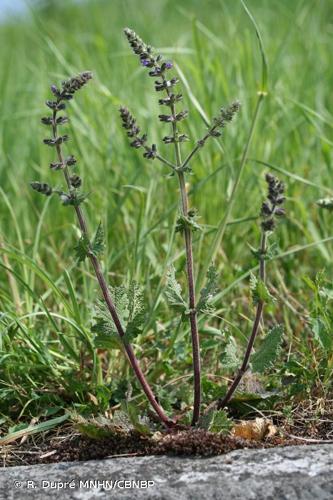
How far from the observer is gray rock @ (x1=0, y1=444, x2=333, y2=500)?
5.46 feet

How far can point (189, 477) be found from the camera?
5.68 feet

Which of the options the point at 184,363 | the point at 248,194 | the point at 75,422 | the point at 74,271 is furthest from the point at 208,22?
the point at 75,422

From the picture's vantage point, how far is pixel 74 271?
2945mm

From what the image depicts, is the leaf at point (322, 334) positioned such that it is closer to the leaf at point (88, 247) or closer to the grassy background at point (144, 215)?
the grassy background at point (144, 215)

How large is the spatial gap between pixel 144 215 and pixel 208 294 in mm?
965

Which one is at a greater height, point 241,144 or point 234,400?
point 241,144

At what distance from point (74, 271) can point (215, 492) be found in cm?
143

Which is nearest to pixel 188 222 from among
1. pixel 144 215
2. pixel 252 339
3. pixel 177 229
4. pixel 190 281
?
pixel 177 229

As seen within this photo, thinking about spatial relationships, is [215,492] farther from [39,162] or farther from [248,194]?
[39,162]

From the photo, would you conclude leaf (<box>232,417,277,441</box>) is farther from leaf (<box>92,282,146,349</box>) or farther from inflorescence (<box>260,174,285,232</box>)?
inflorescence (<box>260,174,285,232</box>)

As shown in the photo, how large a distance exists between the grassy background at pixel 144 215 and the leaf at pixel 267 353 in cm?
19

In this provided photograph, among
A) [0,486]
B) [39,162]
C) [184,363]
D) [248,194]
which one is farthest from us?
[39,162]

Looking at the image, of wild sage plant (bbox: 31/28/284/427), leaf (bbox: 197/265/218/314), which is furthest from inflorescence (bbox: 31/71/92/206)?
leaf (bbox: 197/265/218/314)

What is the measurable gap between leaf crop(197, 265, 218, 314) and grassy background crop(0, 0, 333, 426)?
309mm
